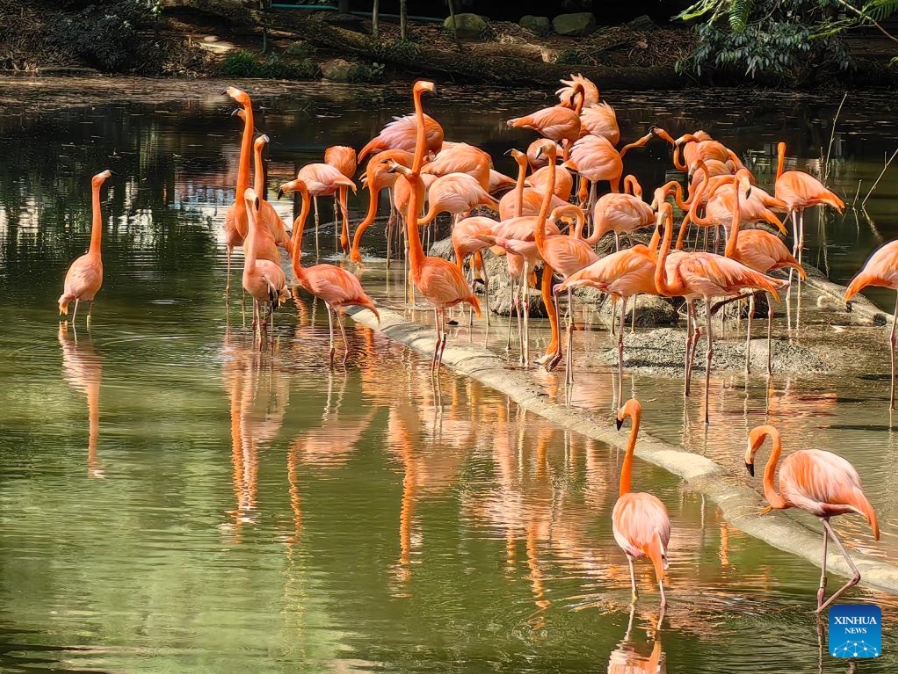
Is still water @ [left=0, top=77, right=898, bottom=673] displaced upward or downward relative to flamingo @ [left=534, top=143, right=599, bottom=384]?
downward

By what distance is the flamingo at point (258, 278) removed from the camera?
26.7ft

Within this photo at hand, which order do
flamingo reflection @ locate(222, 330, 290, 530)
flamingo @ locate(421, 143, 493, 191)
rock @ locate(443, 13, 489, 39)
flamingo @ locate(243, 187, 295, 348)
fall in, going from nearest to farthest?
flamingo reflection @ locate(222, 330, 290, 530), flamingo @ locate(243, 187, 295, 348), flamingo @ locate(421, 143, 493, 191), rock @ locate(443, 13, 489, 39)

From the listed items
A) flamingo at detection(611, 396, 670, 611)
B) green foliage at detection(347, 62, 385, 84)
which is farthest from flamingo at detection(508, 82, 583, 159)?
green foliage at detection(347, 62, 385, 84)

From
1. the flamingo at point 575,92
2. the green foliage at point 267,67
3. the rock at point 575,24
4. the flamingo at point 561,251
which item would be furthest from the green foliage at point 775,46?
the flamingo at point 561,251

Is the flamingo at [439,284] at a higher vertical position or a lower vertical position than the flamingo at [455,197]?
lower

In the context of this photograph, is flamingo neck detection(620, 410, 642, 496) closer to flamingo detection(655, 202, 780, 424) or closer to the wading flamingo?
flamingo detection(655, 202, 780, 424)

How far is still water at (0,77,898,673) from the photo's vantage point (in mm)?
4480

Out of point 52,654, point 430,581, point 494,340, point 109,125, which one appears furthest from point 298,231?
point 109,125

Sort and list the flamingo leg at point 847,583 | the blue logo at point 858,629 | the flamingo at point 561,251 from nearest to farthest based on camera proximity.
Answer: the blue logo at point 858,629
the flamingo leg at point 847,583
the flamingo at point 561,251

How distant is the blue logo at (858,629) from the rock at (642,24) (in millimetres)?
25411

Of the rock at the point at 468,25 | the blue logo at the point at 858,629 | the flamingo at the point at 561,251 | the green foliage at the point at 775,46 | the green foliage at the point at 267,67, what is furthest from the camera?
the rock at the point at 468,25

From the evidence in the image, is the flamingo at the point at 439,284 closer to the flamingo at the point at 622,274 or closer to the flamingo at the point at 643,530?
the flamingo at the point at 622,274

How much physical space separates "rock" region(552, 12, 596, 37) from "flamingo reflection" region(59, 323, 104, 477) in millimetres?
21124

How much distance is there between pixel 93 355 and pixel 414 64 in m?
17.9
